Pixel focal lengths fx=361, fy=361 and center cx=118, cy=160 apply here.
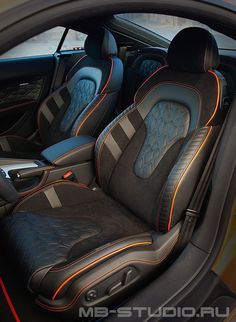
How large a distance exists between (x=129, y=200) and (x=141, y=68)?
1.22m

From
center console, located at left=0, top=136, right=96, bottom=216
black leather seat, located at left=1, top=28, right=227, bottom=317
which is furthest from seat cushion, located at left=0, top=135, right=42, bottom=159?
black leather seat, located at left=1, top=28, right=227, bottom=317

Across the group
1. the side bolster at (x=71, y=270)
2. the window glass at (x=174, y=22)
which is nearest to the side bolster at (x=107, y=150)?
the window glass at (x=174, y=22)

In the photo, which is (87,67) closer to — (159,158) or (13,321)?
(159,158)

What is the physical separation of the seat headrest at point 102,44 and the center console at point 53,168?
0.70 meters

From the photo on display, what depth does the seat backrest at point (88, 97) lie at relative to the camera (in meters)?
2.29

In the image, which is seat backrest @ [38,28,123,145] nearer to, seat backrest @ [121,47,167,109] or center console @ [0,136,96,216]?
seat backrest @ [121,47,167,109]

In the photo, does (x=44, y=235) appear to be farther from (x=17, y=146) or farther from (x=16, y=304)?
(x=17, y=146)

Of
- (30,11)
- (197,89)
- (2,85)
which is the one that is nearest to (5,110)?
(2,85)

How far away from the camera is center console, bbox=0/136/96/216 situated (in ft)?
5.73

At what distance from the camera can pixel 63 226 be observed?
1.49m

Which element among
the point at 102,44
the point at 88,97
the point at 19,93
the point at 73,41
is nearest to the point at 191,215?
the point at 88,97

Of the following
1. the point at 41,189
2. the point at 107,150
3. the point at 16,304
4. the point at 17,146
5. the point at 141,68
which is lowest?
the point at 16,304

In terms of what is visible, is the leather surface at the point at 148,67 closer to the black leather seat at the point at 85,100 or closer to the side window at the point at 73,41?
the black leather seat at the point at 85,100

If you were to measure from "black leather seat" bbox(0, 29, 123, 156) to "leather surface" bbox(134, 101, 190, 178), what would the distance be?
703 millimetres
